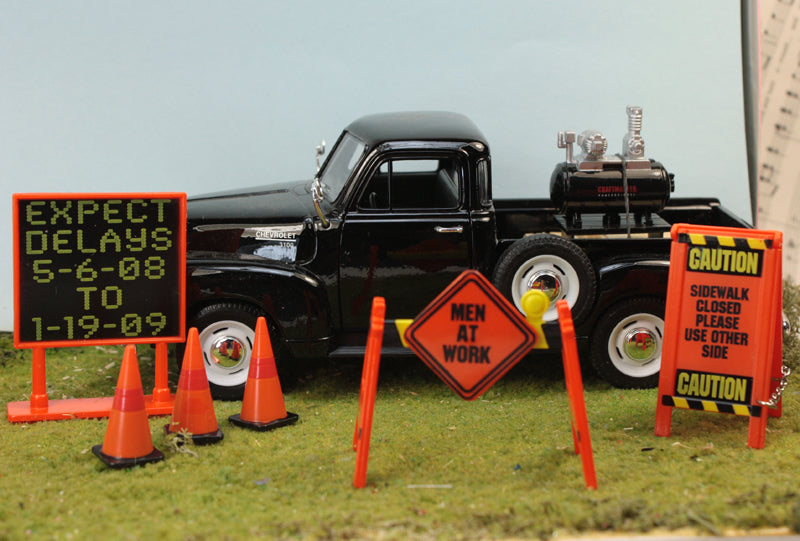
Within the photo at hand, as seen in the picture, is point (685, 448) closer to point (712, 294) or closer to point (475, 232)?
point (712, 294)

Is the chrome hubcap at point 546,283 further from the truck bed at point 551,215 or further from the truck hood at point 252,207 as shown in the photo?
the truck hood at point 252,207

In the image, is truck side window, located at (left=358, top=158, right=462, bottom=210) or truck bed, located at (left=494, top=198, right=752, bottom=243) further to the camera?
truck bed, located at (left=494, top=198, right=752, bottom=243)

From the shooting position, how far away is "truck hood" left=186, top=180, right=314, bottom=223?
5875 mm

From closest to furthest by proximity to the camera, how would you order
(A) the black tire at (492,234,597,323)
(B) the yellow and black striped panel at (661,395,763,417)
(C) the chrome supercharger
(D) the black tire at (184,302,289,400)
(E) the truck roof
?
1. (B) the yellow and black striped panel at (661,395,763,417)
2. (A) the black tire at (492,234,597,323)
3. (D) the black tire at (184,302,289,400)
4. (E) the truck roof
5. (C) the chrome supercharger

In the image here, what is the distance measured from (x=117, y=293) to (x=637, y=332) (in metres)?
3.40

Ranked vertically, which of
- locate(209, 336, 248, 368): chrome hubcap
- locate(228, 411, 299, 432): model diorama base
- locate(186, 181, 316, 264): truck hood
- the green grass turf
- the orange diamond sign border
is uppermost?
locate(186, 181, 316, 264): truck hood

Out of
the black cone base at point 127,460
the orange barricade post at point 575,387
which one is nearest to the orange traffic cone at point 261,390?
the black cone base at point 127,460

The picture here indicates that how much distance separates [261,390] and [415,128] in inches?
80.5

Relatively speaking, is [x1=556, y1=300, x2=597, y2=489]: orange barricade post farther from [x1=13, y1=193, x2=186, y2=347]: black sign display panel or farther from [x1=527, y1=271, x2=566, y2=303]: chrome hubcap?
[x1=13, y1=193, x2=186, y2=347]: black sign display panel

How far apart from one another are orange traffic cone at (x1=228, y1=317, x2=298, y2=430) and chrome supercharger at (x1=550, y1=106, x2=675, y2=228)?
2.35 metres

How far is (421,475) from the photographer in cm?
438

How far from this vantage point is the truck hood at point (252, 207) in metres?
5.88

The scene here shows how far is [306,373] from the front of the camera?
A: 624 cm

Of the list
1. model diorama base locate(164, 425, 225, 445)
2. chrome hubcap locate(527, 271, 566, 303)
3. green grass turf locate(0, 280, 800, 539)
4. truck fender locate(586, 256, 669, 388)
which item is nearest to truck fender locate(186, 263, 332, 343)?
green grass turf locate(0, 280, 800, 539)
